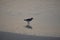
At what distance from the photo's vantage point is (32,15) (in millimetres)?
1884

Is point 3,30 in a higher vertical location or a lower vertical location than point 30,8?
lower

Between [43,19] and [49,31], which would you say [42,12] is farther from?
→ [49,31]

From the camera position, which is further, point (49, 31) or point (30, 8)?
point (30, 8)

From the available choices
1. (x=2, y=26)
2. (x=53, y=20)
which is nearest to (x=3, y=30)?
(x=2, y=26)

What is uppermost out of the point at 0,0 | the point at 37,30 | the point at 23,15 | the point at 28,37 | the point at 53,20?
the point at 0,0

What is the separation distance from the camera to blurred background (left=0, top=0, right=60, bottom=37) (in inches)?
71.1

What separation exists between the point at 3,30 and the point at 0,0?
539mm

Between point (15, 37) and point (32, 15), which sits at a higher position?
point (32, 15)

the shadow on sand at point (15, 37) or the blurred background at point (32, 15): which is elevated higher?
the blurred background at point (32, 15)

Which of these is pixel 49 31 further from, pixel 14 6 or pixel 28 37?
pixel 14 6

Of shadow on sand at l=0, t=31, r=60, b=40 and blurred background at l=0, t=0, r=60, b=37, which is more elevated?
blurred background at l=0, t=0, r=60, b=37

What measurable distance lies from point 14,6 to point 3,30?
0.45 m

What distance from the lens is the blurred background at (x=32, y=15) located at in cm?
181

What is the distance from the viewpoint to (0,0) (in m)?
1.99
